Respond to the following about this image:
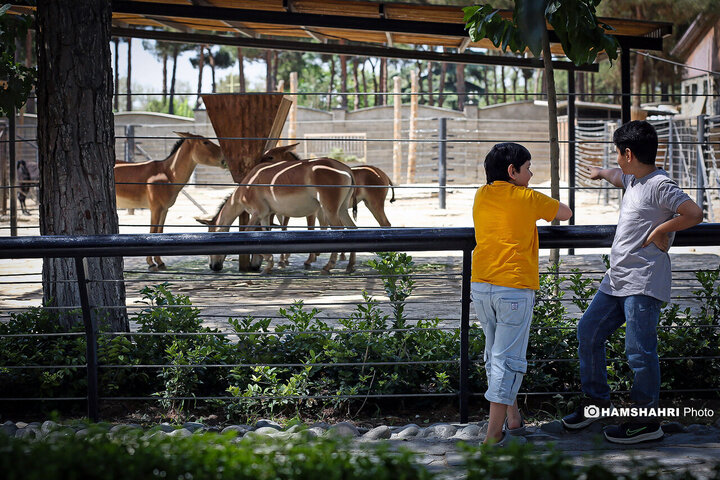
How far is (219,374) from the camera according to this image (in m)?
4.81

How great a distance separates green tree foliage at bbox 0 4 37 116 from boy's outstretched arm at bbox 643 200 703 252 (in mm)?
4856

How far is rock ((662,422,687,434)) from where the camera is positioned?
3.80 m

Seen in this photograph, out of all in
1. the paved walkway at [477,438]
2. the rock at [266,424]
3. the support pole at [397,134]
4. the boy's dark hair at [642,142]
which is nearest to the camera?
the paved walkway at [477,438]

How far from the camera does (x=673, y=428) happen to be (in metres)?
3.81

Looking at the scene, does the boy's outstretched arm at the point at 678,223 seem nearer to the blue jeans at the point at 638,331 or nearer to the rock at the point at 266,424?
the blue jeans at the point at 638,331

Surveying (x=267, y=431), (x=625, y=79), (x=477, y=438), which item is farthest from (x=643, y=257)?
(x=625, y=79)

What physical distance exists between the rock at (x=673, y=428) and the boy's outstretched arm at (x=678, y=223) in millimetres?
833

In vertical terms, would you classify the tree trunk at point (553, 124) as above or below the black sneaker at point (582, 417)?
above

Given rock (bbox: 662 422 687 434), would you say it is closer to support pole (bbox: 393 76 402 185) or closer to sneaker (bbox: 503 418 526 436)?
sneaker (bbox: 503 418 526 436)

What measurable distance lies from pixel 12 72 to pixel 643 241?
501 centimetres

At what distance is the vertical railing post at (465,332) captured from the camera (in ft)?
12.9

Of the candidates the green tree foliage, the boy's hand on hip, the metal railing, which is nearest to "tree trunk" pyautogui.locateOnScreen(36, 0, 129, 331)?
the green tree foliage

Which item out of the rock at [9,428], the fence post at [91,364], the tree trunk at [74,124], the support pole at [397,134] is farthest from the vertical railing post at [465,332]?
the support pole at [397,134]

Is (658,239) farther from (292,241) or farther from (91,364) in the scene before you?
(91,364)
